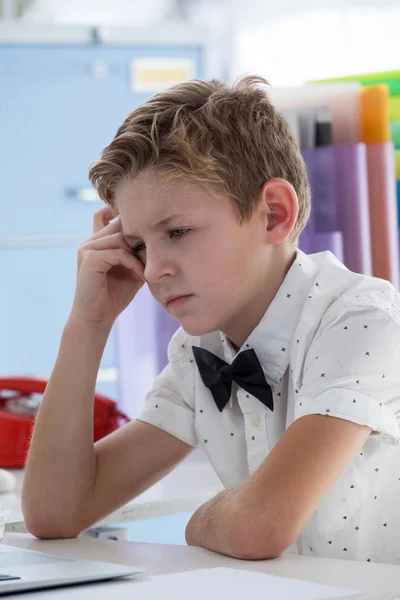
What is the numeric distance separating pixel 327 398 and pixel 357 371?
60mm

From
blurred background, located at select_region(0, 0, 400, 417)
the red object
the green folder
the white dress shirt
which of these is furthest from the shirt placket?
blurred background, located at select_region(0, 0, 400, 417)

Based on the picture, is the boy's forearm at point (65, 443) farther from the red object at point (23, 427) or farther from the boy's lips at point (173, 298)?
the red object at point (23, 427)

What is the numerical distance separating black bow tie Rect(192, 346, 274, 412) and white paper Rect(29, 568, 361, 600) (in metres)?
0.42

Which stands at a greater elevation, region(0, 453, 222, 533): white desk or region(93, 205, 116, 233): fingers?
region(93, 205, 116, 233): fingers

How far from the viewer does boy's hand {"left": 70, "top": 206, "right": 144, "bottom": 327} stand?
1.38m

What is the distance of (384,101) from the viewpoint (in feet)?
6.52

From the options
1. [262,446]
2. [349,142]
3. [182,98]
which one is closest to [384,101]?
[349,142]

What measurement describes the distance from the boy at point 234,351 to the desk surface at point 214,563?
4 centimetres

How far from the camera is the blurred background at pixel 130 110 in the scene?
201 centimetres

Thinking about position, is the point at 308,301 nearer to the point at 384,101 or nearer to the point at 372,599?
the point at 372,599

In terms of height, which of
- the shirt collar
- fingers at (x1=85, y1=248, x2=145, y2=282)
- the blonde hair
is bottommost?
the shirt collar

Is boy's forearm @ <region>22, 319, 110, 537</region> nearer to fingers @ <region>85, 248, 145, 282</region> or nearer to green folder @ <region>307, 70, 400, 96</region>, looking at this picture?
fingers @ <region>85, 248, 145, 282</region>

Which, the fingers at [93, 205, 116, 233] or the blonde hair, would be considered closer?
the blonde hair

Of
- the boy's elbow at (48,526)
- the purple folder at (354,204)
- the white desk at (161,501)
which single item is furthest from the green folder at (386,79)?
the boy's elbow at (48,526)
